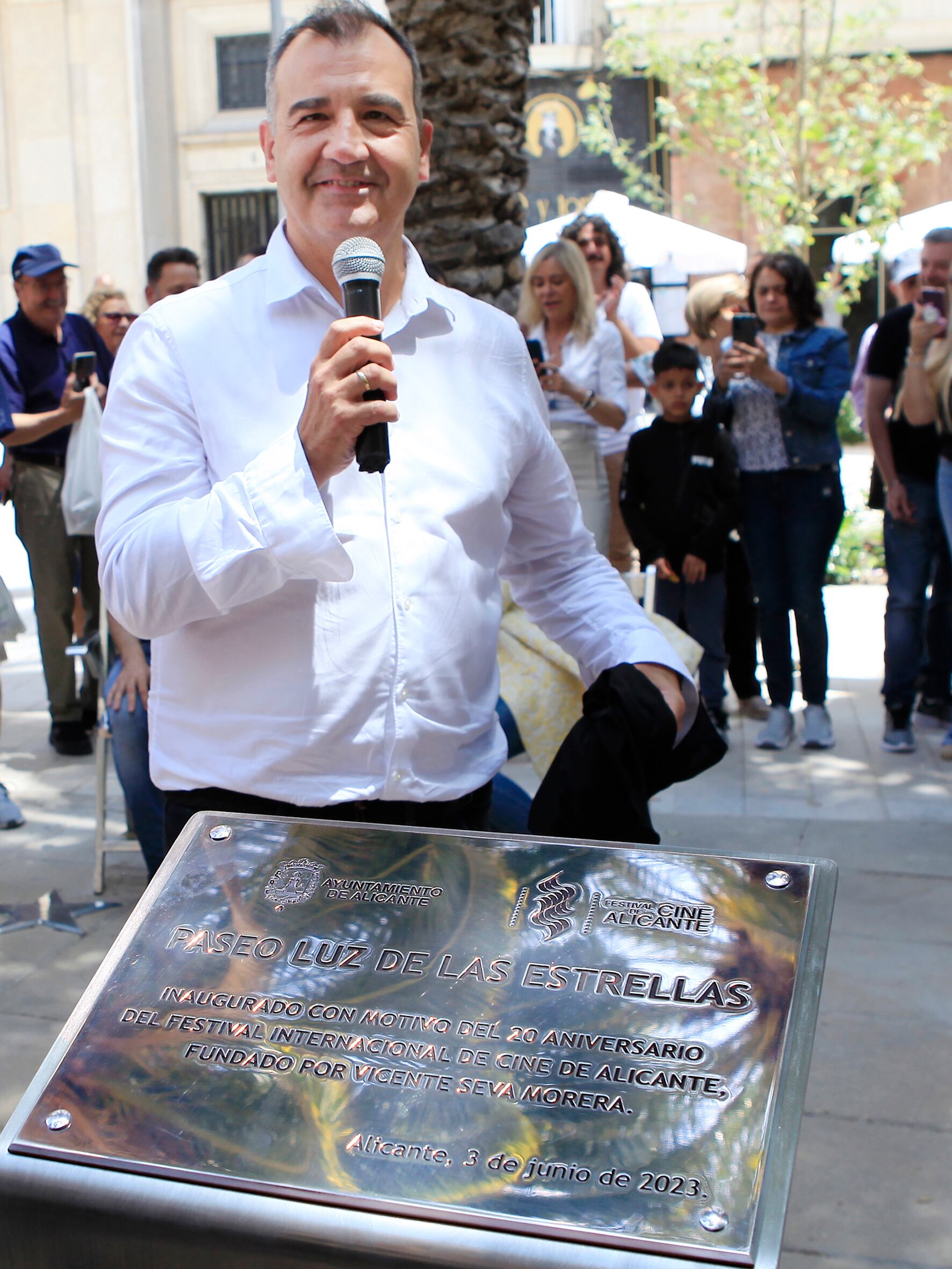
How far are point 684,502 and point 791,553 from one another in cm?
58

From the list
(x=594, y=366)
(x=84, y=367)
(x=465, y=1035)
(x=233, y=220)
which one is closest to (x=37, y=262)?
(x=84, y=367)

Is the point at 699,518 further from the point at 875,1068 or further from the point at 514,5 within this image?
the point at 875,1068

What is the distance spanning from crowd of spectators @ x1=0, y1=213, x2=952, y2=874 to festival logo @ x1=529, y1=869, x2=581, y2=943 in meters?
4.47

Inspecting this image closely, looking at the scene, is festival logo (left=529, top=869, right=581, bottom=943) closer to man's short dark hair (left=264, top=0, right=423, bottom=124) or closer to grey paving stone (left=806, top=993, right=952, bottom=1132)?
man's short dark hair (left=264, top=0, right=423, bottom=124)

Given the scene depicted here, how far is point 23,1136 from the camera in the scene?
1560mm

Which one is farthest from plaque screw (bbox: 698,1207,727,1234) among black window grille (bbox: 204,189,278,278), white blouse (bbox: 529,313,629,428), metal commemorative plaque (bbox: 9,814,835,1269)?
black window grille (bbox: 204,189,278,278)

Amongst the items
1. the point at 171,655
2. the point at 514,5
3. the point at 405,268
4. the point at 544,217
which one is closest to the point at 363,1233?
the point at 171,655

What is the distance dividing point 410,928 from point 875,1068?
7.69 ft

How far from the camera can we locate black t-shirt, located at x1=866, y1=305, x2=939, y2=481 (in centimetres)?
643

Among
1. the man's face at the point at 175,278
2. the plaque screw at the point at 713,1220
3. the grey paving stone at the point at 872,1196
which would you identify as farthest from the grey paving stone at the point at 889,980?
the man's face at the point at 175,278

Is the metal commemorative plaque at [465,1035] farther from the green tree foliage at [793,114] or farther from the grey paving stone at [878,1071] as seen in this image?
the green tree foliage at [793,114]

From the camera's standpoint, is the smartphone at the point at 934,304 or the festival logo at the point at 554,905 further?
the smartphone at the point at 934,304

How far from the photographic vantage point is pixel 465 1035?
158cm

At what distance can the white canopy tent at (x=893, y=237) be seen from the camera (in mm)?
13305
